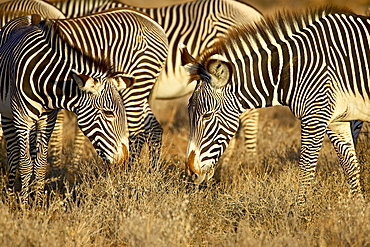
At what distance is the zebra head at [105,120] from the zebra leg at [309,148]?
1.84 meters

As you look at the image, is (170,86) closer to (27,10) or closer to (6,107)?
(27,10)

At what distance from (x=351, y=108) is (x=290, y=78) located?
27.8 inches

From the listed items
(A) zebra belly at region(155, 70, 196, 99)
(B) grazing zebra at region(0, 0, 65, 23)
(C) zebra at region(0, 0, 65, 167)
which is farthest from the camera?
(A) zebra belly at region(155, 70, 196, 99)

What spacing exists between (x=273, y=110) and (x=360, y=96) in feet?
21.7

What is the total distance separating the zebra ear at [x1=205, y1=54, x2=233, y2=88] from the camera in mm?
5254

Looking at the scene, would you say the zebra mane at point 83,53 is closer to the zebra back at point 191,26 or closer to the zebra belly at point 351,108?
the zebra belly at point 351,108

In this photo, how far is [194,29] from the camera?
8.56m

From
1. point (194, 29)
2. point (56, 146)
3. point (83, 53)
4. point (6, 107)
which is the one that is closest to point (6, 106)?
point (6, 107)

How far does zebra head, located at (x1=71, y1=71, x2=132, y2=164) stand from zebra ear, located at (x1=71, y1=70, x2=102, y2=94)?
0.04 ft

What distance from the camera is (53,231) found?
14.2 feet

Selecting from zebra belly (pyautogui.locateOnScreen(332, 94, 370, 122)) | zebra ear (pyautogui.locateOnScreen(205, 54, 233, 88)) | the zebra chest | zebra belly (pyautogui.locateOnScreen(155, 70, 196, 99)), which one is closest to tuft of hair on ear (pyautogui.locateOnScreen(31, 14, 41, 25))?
the zebra chest

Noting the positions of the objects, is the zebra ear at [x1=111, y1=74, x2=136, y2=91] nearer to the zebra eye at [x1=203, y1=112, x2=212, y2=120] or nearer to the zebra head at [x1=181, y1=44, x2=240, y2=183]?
the zebra head at [x1=181, y1=44, x2=240, y2=183]

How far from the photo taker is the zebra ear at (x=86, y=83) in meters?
5.25

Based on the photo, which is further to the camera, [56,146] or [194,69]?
[56,146]
